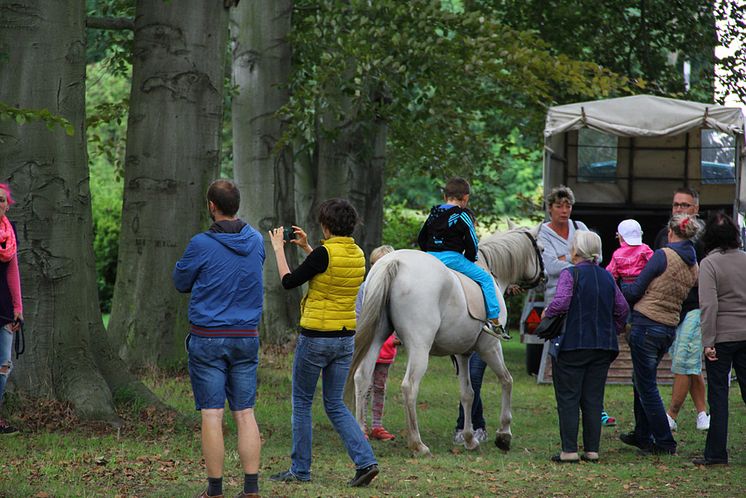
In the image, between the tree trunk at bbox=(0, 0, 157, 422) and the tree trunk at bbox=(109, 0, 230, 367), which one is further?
the tree trunk at bbox=(109, 0, 230, 367)

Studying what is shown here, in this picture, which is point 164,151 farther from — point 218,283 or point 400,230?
point 400,230

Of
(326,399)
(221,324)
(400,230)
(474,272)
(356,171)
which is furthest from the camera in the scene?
(400,230)

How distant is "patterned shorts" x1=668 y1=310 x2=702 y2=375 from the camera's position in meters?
9.45

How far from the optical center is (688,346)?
31.2 feet

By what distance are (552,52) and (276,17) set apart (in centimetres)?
539

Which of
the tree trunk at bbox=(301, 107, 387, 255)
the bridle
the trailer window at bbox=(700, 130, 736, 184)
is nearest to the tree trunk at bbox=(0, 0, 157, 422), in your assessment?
the bridle

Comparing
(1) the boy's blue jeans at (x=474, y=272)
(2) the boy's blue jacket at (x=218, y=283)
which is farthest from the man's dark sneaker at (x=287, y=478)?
(1) the boy's blue jeans at (x=474, y=272)

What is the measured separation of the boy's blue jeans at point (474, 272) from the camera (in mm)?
9109

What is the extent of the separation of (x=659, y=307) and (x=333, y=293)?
322 centimetres

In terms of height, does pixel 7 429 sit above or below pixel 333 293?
below

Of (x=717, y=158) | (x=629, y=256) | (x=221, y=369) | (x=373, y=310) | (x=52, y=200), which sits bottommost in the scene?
(x=221, y=369)

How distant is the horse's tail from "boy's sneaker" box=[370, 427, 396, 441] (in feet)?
2.66

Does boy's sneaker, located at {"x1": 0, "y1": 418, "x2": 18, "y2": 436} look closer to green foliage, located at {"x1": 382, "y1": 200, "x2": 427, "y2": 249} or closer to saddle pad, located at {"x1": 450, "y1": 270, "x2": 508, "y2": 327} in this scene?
saddle pad, located at {"x1": 450, "y1": 270, "x2": 508, "y2": 327}

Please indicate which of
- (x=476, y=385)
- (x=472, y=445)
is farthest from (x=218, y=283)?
(x=476, y=385)
